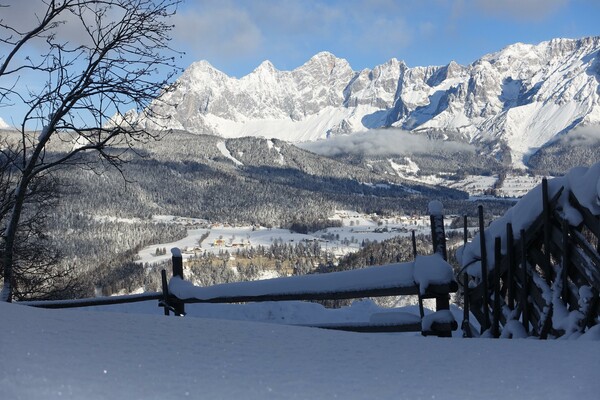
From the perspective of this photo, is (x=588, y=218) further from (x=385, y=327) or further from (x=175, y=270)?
(x=175, y=270)

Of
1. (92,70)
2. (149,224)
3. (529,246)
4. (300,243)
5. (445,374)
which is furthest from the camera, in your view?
(149,224)

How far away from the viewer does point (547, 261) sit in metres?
4.63

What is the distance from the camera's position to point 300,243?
477ft

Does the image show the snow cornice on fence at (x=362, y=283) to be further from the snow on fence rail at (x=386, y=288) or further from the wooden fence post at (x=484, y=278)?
the wooden fence post at (x=484, y=278)

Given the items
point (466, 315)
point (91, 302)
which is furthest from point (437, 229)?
point (91, 302)

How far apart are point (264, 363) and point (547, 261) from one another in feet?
10.4

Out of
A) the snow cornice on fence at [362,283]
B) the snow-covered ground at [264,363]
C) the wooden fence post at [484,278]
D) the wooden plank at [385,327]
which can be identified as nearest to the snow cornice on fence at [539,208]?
the wooden fence post at [484,278]

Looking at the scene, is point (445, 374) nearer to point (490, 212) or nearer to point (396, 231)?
point (396, 231)

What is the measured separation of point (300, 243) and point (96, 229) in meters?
70.1

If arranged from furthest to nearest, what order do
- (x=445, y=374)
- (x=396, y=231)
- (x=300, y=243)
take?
(x=396, y=231)
(x=300, y=243)
(x=445, y=374)

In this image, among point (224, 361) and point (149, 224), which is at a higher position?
point (149, 224)

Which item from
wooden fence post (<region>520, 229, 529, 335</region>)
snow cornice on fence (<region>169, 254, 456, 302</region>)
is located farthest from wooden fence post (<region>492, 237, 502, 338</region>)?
snow cornice on fence (<region>169, 254, 456, 302</region>)

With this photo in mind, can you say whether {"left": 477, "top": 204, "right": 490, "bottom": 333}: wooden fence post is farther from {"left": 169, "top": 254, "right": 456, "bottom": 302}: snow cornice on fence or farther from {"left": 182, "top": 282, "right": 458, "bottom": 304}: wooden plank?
{"left": 182, "top": 282, "right": 458, "bottom": 304}: wooden plank

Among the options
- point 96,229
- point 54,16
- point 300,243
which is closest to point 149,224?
point 96,229
